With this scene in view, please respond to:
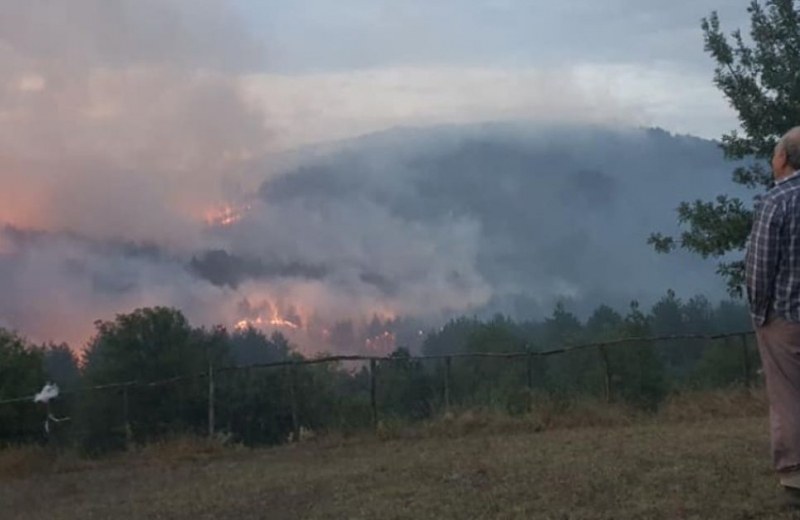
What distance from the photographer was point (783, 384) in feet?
17.8

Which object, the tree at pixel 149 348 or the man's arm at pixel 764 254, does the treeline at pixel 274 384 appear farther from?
the man's arm at pixel 764 254

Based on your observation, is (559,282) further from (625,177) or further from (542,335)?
(542,335)

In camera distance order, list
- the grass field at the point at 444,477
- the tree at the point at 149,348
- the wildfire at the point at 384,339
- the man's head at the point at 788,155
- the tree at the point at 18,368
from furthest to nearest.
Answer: the wildfire at the point at 384,339 → the tree at the point at 149,348 → the tree at the point at 18,368 → the grass field at the point at 444,477 → the man's head at the point at 788,155

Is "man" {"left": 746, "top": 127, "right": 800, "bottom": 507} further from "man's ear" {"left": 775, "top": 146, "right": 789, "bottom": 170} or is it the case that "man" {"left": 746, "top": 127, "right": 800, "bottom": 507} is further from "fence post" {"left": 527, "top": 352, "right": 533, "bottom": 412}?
"fence post" {"left": 527, "top": 352, "right": 533, "bottom": 412}

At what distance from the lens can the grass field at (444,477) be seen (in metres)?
6.64

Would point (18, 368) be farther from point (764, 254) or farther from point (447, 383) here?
point (764, 254)

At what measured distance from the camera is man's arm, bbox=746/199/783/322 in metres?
5.35

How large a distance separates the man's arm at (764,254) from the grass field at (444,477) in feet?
3.81

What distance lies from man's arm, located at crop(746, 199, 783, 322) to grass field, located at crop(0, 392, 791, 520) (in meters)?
1.16

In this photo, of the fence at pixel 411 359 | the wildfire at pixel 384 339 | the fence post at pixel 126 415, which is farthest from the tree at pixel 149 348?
the wildfire at pixel 384 339

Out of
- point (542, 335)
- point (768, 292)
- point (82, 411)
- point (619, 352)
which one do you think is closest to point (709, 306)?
point (542, 335)

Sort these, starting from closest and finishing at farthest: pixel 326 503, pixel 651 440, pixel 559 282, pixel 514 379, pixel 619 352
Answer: pixel 326 503, pixel 651 440, pixel 514 379, pixel 619 352, pixel 559 282

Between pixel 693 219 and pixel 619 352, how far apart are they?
9504mm

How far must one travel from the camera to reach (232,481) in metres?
10.5
